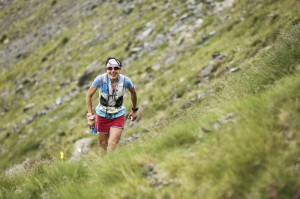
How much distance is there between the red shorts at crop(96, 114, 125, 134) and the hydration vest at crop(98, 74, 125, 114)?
0.20 metres

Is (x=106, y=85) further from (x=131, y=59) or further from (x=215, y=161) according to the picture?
(x=131, y=59)

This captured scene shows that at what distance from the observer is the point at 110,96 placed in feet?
26.4

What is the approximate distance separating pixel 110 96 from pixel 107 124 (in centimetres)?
69

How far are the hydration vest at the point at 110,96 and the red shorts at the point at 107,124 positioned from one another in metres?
0.20

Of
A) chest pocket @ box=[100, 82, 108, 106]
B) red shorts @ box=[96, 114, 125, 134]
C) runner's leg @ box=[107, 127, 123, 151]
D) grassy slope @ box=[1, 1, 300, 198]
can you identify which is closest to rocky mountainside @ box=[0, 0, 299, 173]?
red shorts @ box=[96, 114, 125, 134]

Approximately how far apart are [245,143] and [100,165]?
2135 millimetres

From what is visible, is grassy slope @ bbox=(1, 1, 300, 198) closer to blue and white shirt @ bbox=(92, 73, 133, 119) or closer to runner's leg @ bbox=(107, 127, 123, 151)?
runner's leg @ bbox=(107, 127, 123, 151)

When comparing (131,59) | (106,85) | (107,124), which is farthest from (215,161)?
(131,59)

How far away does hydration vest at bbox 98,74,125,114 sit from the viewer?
7.97 metres

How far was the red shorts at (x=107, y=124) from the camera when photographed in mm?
8258

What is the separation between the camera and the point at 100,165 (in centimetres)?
509

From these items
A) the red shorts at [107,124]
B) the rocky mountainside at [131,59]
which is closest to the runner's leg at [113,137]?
the red shorts at [107,124]

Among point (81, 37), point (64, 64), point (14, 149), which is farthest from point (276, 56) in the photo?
point (81, 37)

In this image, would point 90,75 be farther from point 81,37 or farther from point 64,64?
point 81,37
